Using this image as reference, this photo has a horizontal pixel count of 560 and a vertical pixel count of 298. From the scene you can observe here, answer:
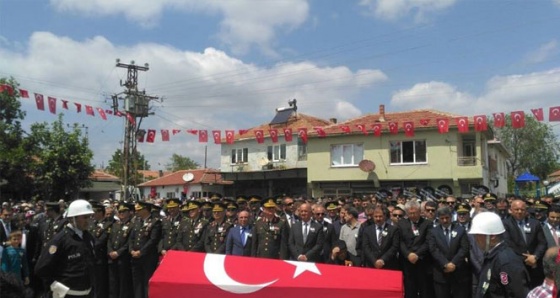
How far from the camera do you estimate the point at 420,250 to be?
7184mm

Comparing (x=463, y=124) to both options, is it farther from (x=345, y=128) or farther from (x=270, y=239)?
(x=270, y=239)

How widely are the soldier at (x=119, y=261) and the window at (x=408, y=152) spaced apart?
72.9 ft

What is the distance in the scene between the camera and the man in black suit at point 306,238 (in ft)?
24.5

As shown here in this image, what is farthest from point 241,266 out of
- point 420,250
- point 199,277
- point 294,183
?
point 294,183

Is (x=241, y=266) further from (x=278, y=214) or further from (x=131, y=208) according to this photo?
(x=131, y=208)

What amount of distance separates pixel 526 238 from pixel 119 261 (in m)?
6.84

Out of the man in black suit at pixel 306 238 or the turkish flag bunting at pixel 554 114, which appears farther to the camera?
the turkish flag bunting at pixel 554 114

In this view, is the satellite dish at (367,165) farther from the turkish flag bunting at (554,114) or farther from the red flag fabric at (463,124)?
the turkish flag bunting at (554,114)

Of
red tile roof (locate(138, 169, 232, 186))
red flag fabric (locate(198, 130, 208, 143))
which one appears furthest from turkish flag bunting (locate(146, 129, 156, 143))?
red tile roof (locate(138, 169, 232, 186))

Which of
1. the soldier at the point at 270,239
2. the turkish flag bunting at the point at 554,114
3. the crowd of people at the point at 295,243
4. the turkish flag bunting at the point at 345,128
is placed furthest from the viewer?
the turkish flag bunting at the point at 345,128

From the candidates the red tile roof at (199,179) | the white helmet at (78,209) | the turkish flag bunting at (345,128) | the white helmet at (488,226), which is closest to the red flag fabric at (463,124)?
the turkish flag bunting at (345,128)

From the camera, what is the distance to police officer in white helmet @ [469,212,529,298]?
380 cm

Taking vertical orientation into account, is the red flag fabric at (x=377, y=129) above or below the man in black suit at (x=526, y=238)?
above

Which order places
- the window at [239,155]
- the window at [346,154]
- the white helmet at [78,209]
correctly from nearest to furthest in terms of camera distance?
the white helmet at [78,209] < the window at [346,154] < the window at [239,155]
